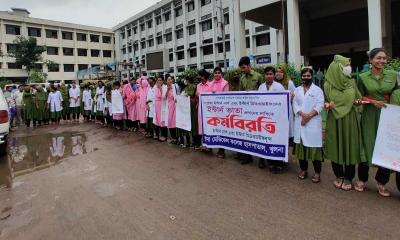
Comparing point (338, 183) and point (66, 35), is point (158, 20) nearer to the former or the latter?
point (66, 35)

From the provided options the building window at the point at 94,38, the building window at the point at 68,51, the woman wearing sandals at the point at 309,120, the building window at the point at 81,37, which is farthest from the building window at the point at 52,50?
the woman wearing sandals at the point at 309,120

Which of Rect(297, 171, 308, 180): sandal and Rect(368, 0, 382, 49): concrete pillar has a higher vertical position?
Rect(368, 0, 382, 49): concrete pillar

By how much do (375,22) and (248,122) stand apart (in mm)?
8110

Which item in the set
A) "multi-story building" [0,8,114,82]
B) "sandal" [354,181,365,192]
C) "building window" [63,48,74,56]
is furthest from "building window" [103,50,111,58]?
"sandal" [354,181,365,192]

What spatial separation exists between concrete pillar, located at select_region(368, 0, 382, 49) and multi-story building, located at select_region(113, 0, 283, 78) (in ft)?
66.5

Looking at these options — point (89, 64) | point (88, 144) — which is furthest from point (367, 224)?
point (89, 64)

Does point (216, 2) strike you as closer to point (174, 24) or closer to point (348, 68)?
point (174, 24)

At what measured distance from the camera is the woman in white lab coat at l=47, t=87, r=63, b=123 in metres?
13.9

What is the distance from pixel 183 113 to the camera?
7145 mm

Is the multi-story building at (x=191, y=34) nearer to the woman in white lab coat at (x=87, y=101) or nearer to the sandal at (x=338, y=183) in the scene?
the woman in white lab coat at (x=87, y=101)

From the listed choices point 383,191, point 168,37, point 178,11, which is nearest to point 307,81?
point 383,191

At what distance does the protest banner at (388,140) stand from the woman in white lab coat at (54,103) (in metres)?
13.0

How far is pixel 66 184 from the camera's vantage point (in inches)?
207

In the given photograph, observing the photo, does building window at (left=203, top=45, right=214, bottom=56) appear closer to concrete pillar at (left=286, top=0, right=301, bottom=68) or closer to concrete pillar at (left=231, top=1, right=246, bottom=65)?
concrete pillar at (left=231, top=1, right=246, bottom=65)
